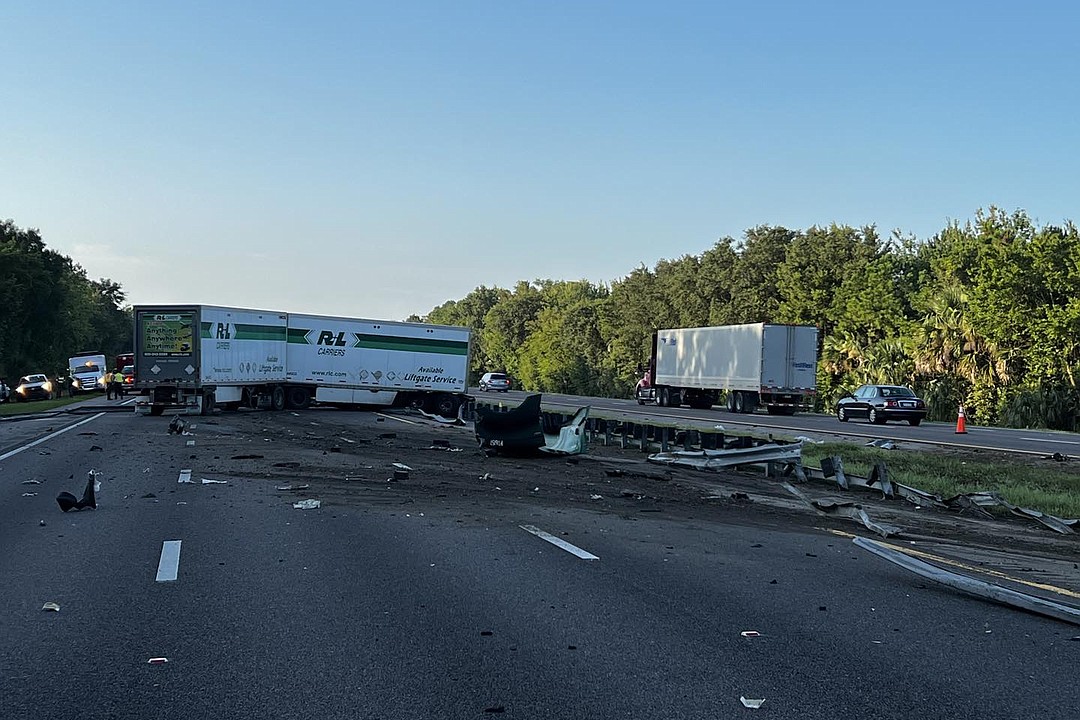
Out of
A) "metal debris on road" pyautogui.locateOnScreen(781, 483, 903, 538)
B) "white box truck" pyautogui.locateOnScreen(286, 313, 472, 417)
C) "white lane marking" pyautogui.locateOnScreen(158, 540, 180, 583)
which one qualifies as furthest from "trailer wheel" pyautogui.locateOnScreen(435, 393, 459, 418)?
"white lane marking" pyautogui.locateOnScreen(158, 540, 180, 583)

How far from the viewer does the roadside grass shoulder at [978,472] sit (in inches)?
619

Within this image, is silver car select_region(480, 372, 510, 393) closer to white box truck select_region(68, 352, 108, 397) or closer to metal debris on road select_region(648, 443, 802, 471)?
white box truck select_region(68, 352, 108, 397)

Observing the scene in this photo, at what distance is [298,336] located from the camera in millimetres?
41469

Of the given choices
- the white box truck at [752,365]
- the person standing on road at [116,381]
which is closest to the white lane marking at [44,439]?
the person standing on road at [116,381]

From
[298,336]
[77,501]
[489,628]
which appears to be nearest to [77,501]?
[77,501]

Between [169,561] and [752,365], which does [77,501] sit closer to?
[169,561]

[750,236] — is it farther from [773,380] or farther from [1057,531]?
[1057,531]

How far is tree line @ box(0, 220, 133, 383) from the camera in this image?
7344 centimetres

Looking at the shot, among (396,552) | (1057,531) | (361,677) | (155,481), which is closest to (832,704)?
(361,677)

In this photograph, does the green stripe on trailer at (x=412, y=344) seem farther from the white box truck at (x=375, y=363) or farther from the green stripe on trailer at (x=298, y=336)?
the green stripe on trailer at (x=298, y=336)

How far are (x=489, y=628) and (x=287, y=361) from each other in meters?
35.7

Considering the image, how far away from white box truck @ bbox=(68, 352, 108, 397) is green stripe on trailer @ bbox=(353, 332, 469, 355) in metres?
42.0

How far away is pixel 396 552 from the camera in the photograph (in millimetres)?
10016

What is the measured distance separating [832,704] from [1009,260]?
152 feet
